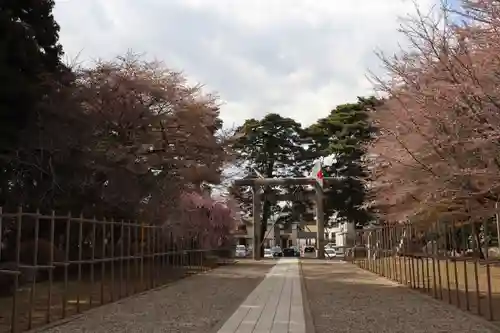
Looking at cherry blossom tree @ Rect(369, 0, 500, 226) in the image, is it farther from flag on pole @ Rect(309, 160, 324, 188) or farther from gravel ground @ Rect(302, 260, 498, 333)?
flag on pole @ Rect(309, 160, 324, 188)

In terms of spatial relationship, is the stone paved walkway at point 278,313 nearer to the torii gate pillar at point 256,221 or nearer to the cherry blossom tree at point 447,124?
the cherry blossom tree at point 447,124

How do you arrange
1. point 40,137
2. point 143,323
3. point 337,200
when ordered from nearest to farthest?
point 143,323 < point 40,137 < point 337,200

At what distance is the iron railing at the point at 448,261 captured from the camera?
12144 mm

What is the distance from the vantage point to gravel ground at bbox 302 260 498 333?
9.73 metres

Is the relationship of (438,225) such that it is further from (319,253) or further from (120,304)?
(319,253)

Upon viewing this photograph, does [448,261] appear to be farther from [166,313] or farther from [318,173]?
[318,173]

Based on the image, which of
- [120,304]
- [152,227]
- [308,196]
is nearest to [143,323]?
[120,304]

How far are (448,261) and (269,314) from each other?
5.31m

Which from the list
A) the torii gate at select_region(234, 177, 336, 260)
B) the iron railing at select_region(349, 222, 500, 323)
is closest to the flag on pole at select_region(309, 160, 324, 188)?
the torii gate at select_region(234, 177, 336, 260)

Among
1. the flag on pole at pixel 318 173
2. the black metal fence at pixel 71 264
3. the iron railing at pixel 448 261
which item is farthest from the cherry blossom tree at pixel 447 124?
the flag on pole at pixel 318 173

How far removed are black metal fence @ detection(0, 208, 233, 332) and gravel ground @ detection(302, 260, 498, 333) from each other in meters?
4.95

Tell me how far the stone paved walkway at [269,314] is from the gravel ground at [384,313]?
37 cm

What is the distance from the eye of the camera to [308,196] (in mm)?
49406

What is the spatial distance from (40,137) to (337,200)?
3098 cm
